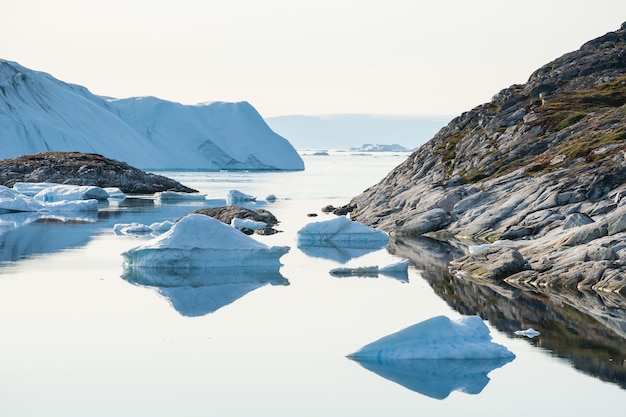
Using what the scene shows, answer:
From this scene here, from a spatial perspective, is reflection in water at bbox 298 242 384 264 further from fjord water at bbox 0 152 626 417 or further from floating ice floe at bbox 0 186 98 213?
floating ice floe at bbox 0 186 98 213

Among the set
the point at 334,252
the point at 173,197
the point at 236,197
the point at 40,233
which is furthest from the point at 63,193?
the point at 334,252

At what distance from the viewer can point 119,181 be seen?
79.3m

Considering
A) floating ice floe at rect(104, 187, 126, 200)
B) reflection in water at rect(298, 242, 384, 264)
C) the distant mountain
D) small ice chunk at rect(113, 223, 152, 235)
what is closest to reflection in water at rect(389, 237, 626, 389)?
reflection in water at rect(298, 242, 384, 264)

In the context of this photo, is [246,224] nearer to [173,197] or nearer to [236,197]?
[236,197]

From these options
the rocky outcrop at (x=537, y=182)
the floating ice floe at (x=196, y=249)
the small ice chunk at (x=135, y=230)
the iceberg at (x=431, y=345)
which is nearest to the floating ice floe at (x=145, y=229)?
the small ice chunk at (x=135, y=230)

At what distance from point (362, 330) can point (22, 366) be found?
6842 millimetres

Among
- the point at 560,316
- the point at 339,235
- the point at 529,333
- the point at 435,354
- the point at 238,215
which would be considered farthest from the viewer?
the point at 238,215

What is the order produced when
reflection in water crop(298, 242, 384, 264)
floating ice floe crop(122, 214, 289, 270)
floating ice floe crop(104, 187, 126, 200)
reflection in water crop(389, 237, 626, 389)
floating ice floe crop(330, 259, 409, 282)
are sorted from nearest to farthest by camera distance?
1. reflection in water crop(389, 237, 626, 389)
2. floating ice floe crop(122, 214, 289, 270)
3. floating ice floe crop(330, 259, 409, 282)
4. reflection in water crop(298, 242, 384, 264)
5. floating ice floe crop(104, 187, 126, 200)

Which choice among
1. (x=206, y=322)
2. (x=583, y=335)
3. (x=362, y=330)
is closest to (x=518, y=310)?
(x=583, y=335)

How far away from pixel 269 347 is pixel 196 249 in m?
9.89

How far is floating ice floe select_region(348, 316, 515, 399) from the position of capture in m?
15.9

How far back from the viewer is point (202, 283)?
25938mm

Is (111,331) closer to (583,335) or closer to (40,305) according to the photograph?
(40,305)

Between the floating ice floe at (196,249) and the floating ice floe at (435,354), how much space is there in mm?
11123
